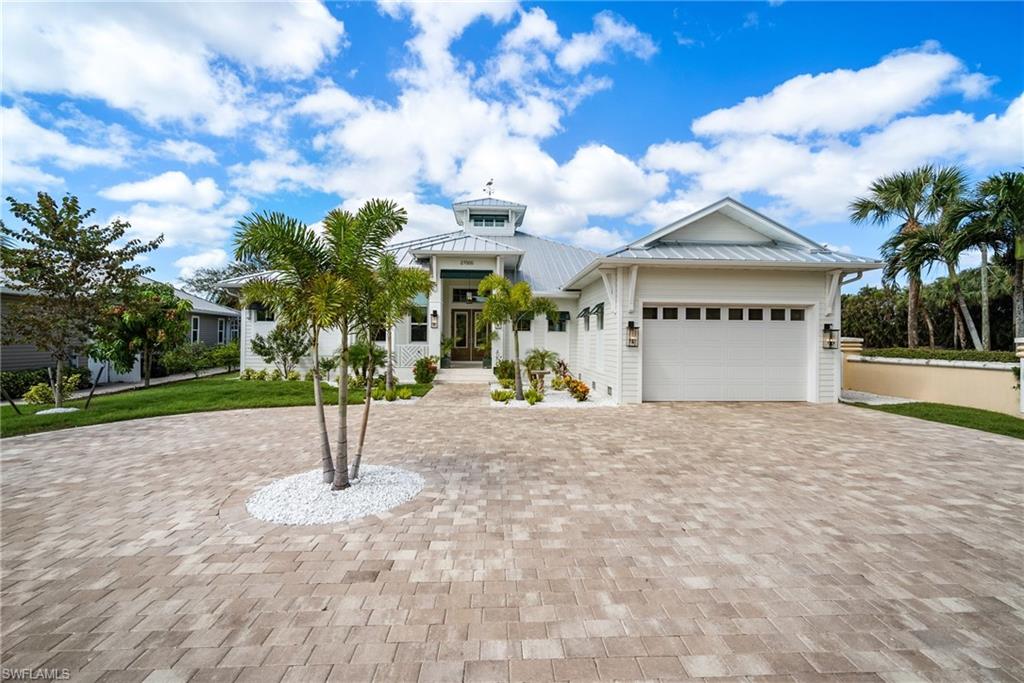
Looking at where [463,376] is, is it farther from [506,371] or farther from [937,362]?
[937,362]

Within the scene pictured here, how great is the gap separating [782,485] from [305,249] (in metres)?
6.28

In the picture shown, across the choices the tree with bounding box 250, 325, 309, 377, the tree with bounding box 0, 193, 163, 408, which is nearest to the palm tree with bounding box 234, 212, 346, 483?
the tree with bounding box 0, 193, 163, 408

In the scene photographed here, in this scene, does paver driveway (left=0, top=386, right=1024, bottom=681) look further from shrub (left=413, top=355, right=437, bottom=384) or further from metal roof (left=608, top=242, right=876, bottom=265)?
shrub (left=413, top=355, right=437, bottom=384)

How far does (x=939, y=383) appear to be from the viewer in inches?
467

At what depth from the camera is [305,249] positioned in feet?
15.1

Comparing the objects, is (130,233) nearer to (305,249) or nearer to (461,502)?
(305,249)

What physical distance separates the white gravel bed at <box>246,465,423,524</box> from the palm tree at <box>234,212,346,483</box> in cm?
33

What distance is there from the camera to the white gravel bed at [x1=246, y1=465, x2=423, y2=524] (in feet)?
13.6

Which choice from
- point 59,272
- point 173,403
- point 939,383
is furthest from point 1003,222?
point 59,272

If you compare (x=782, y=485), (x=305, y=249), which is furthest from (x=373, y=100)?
(x=782, y=485)

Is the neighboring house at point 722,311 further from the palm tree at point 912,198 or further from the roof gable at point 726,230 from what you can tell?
the palm tree at point 912,198

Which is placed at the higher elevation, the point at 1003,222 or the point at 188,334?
the point at 1003,222

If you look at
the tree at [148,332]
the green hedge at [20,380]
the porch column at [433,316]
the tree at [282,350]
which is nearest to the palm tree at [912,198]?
the porch column at [433,316]

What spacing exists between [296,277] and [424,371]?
33.9ft
